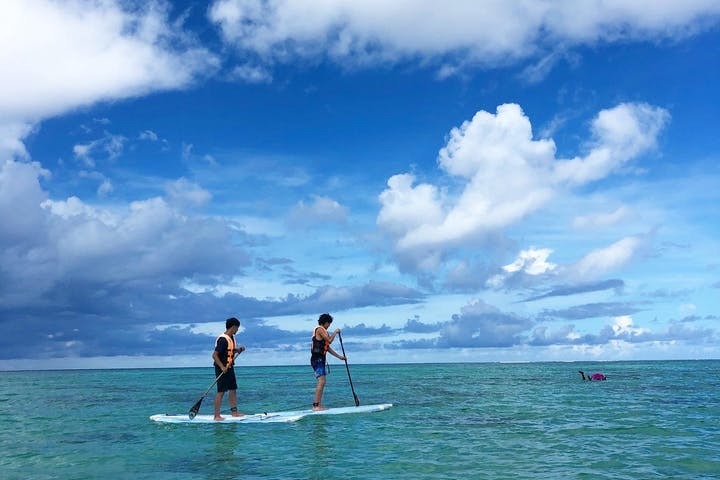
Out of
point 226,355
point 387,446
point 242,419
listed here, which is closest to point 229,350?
point 226,355

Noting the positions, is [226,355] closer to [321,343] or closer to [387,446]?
[321,343]

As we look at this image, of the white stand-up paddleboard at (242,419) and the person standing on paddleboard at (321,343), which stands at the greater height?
the person standing on paddleboard at (321,343)

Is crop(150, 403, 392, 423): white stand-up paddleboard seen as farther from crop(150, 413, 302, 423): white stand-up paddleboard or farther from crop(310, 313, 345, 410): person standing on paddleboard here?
crop(310, 313, 345, 410): person standing on paddleboard

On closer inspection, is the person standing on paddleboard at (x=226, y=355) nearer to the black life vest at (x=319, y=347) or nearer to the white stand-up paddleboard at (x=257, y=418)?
the white stand-up paddleboard at (x=257, y=418)

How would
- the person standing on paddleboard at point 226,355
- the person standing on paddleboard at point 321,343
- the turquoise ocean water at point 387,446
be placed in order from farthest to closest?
the person standing on paddleboard at point 321,343
the person standing on paddleboard at point 226,355
the turquoise ocean water at point 387,446

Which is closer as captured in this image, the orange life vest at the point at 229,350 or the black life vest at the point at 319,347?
the orange life vest at the point at 229,350

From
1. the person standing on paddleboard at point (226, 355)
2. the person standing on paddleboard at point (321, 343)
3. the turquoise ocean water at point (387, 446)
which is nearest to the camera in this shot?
the turquoise ocean water at point (387, 446)

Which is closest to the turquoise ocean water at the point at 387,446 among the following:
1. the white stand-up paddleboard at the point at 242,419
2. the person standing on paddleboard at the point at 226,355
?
the white stand-up paddleboard at the point at 242,419

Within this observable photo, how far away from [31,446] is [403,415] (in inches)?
485

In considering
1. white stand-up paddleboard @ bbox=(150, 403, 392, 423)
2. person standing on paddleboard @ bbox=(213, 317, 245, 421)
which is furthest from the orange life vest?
white stand-up paddleboard @ bbox=(150, 403, 392, 423)

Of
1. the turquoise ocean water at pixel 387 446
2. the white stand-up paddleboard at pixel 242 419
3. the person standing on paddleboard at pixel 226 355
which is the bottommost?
the turquoise ocean water at pixel 387 446

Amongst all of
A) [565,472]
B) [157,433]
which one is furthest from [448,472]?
[157,433]

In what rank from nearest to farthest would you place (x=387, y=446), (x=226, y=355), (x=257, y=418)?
(x=387, y=446) → (x=226, y=355) → (x=257, y=418)

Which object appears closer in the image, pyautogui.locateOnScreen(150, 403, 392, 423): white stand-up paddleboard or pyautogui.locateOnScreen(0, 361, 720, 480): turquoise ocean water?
pyautogui.locateOnScreen(0, 361, 720, 480): turquoise ocean water
